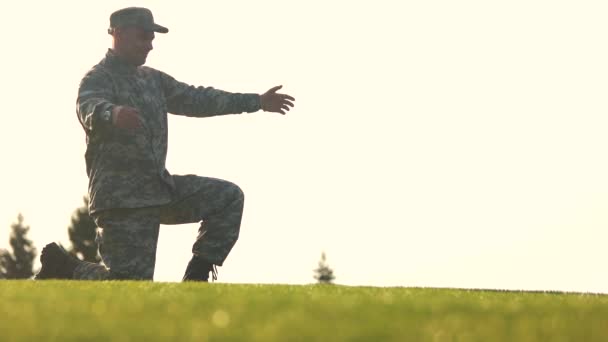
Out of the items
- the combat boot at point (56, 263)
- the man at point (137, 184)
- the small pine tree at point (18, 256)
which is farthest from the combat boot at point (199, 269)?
the small pine tree at point (18, 256)

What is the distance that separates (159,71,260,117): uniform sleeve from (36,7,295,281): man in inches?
10.6

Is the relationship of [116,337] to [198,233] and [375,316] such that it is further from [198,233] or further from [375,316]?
[198,233]

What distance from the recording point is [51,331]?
4605 millimetres

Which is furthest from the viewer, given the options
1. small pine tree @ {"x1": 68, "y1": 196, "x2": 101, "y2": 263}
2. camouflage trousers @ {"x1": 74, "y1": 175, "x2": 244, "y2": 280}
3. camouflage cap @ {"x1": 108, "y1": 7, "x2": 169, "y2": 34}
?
small pine tree @ {"x1": 68, "y1": 196, "x2": 101, "y2": 263}

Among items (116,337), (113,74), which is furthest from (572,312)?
(113,74)

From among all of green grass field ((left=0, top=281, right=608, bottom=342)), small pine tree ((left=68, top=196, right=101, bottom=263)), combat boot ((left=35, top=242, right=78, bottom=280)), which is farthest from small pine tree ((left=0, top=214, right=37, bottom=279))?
green grass field ((left=0, top=281, right=608, bottom=342))

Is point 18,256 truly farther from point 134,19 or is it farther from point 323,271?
point 134,19

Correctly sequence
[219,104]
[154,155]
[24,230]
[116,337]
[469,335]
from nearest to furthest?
[116,337] → [469,335] → [154,155] → [219,104] → [24,230]

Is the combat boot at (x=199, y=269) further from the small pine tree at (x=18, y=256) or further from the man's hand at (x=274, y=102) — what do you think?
the small pine tree at (x=18, y=256)

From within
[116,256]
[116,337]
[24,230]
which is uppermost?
[24,230]

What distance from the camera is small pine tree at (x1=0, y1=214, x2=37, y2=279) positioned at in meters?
70.2

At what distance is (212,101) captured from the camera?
40.5 ft

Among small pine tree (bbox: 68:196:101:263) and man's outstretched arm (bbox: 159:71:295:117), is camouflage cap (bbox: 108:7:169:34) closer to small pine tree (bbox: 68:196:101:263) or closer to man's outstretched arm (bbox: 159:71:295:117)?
man's outstretched arm (bbox: 159:71:295:117)

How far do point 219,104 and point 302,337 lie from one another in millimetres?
8089
